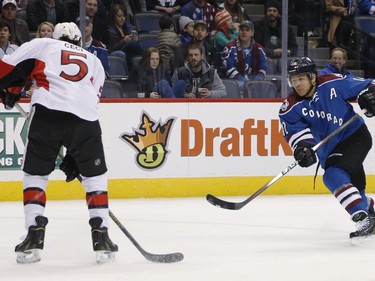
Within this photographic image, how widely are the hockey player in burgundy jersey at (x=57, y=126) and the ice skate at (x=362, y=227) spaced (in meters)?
1.27

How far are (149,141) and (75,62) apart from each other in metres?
2.56

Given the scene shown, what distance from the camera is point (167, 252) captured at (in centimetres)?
498

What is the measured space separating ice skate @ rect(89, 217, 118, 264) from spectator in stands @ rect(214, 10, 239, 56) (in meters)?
3.15

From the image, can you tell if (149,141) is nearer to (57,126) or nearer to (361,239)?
(361,239)

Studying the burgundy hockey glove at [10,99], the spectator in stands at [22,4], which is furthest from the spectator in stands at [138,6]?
the burgundy hockey glove at [10,99]

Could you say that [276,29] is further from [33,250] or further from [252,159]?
[33,250]

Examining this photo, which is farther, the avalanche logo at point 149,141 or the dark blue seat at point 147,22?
the dark blue seat at point 147,22

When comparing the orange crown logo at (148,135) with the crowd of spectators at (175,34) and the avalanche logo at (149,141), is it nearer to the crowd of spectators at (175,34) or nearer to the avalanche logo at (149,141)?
the avalanche logo at (149,141)

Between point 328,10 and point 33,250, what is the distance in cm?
431

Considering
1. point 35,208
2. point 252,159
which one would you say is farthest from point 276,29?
point 35,208

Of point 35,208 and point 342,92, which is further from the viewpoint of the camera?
point 342,92

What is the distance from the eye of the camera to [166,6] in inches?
307

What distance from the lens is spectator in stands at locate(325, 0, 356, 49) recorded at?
→ 26.5ft

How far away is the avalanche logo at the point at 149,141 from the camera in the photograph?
23.3 ft
